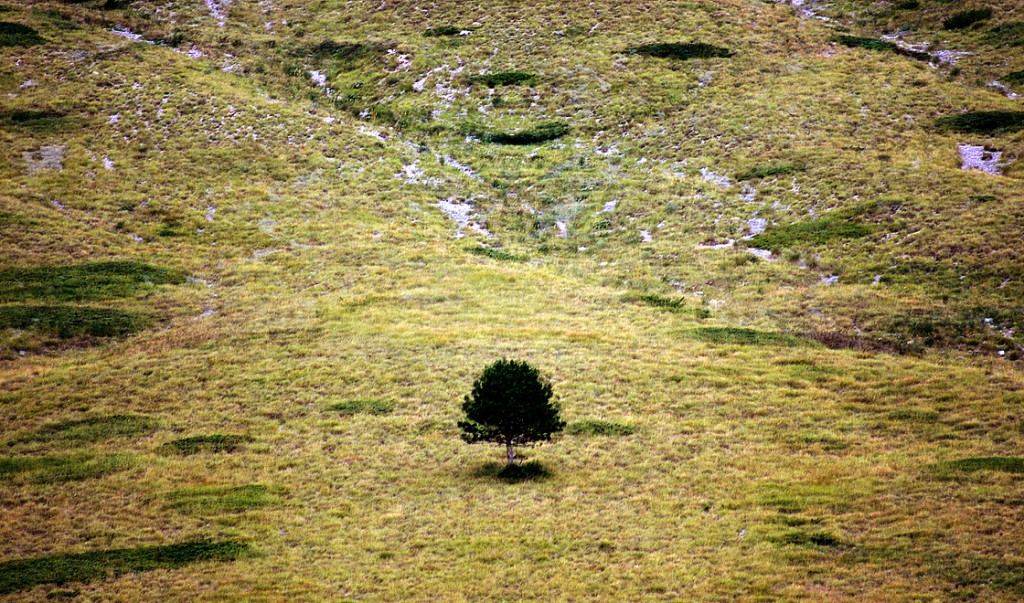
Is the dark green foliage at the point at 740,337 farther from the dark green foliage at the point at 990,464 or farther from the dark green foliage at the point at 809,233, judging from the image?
the dark green foliage at the point at 990,464

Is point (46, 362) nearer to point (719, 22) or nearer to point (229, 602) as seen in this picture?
point (229, 602)

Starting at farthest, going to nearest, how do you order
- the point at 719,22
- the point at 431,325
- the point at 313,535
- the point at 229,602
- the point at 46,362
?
the point at 719,22, the point at 431,325, the point at 46,362, the point at 313,535, the point at 229,602

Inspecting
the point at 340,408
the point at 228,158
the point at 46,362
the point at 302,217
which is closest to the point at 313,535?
the point at 340,408

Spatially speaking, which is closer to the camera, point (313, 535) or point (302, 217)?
point (313, 535)

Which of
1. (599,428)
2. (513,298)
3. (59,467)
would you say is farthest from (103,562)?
(513,298)

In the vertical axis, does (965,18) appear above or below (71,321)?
above

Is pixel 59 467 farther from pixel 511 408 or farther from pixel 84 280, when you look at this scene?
pixel 84 280

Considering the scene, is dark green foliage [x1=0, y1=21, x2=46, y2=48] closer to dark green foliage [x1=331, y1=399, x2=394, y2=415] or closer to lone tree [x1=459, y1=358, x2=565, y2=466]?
dark green foliage [x1=331, y1=399, x2=394, y2=415]
